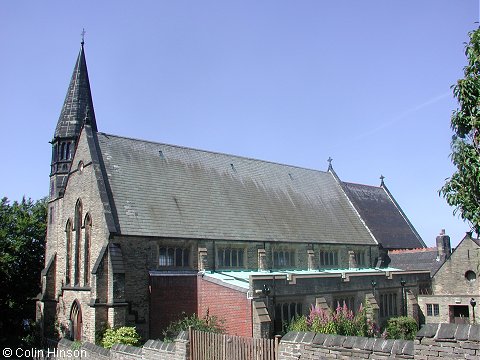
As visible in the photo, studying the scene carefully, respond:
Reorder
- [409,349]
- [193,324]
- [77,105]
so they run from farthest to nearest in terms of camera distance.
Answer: [77,105] < [193,324] < [409,349]

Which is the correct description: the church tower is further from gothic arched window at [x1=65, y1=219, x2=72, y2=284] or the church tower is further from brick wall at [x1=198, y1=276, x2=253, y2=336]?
brick wall at [x1=198, y1=276, x2=253, y2=336]

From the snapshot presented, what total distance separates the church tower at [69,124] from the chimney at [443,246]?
27.6 metres

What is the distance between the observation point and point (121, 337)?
22.6 metres

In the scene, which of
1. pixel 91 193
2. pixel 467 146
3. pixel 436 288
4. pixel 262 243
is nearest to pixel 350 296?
pixel 262 243

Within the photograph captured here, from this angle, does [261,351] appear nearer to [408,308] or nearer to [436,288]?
[408,308]

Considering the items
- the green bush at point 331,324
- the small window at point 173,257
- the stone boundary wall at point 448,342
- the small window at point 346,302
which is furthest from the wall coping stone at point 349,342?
the small window at point 346,302

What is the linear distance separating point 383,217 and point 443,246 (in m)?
6.84

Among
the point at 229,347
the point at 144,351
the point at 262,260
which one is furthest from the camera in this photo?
the point at 262,260

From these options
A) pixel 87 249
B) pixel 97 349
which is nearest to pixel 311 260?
pixel 87 249

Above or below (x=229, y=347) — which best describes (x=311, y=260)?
above

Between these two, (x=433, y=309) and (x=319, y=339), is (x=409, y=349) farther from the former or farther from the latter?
(x=433, y=309)

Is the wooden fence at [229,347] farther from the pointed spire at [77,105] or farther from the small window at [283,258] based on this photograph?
the pointed spire at [77,105]

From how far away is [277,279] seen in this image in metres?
24.7

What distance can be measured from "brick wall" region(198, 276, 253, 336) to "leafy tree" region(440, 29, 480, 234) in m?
12.7
